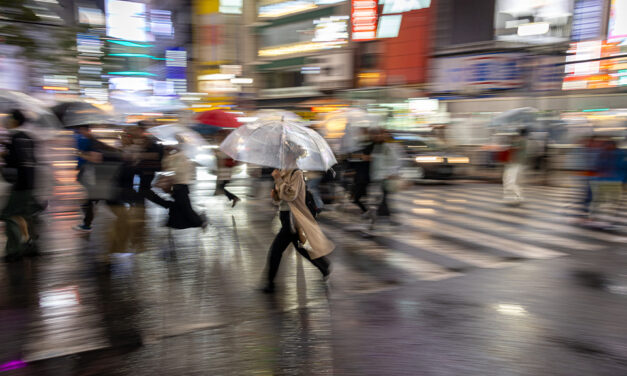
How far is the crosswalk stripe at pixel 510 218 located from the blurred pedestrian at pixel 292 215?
5669 mm

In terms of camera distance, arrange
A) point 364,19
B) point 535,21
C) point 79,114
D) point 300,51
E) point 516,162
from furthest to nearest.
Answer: point 300,51
point 364,19
point 535,21
point 516,162
point 79,114

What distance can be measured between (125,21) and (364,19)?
153 ft

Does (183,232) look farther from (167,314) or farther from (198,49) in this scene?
(198,49)

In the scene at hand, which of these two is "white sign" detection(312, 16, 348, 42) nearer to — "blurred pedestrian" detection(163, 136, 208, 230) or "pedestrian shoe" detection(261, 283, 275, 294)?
"blurred pedestrian" detection(163, 136, 208, 230)

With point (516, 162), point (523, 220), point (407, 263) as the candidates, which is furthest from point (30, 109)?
point (516, 162)

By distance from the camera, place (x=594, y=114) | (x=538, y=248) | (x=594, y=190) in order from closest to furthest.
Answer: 1. (x=538, y=248)
2. (x=594, y=190)
3. (x=594, y=114)

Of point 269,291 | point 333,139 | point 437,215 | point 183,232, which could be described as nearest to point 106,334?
point 269,291

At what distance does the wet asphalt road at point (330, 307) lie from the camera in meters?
3.72

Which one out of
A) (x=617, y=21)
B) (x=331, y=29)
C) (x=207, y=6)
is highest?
(x=207, y=6)

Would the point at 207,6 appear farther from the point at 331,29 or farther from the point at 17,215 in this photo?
the point at 17,215

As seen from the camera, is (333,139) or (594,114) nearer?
(333,139)

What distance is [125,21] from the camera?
63188mm

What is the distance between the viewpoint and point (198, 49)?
2319 inches

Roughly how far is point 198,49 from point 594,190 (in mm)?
56519
